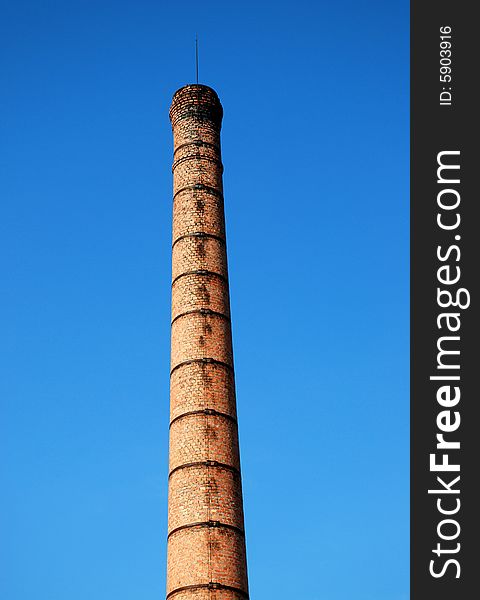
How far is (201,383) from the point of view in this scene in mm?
13914

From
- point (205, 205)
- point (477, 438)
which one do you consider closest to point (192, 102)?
point (205, 205)

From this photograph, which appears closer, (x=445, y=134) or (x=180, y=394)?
(x=445, y=134)

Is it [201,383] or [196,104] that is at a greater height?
[196,104]

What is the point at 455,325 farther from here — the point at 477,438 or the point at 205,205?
the point at 205,205

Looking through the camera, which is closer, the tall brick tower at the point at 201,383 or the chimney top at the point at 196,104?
the tall brick tower at the point at 201,383

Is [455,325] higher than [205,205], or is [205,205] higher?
[205,205]

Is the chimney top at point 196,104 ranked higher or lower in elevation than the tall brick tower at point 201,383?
higher

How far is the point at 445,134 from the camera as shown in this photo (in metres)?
11.2

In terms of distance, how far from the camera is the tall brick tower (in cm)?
1277

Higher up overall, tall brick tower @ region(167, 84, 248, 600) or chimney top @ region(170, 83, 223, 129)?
chimney top @ region(170, 83, 223, 129)

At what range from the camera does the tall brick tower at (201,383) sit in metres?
12.8

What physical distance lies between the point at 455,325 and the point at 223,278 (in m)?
5.31

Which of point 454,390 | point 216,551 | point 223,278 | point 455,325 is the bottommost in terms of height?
point 216,551

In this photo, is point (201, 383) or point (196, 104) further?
point (196, 104)
